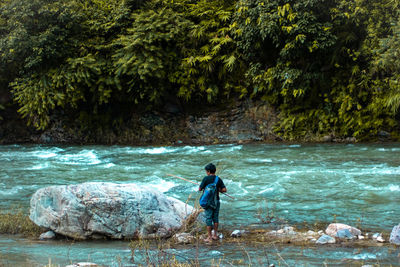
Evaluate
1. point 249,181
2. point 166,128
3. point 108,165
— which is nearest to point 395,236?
point 249,181

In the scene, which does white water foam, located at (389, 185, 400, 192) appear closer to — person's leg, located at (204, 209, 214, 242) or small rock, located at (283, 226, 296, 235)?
small rock, located at (283, 226, 296, 235)

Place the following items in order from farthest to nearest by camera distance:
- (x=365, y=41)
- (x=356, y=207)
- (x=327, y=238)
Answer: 1. (x=365, y=41)
2. (x=356, y=207)
3. (x=327, y=238)

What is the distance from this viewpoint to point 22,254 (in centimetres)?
559

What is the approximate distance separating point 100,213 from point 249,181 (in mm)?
4871

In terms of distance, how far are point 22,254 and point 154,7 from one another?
15851 mm

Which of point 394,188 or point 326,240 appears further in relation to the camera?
point 394,188

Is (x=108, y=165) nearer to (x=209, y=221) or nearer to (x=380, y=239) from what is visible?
(x=209, y=221)

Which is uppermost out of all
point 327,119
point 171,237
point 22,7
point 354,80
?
point 22,7

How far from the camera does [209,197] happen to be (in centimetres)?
675

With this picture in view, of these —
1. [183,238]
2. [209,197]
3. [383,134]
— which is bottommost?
[183,238]

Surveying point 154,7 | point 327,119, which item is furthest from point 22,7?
point 327,119

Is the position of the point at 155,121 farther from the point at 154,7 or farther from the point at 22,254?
the point at 22,254

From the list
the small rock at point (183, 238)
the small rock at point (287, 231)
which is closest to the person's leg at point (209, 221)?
the small rock at point (183, 238)

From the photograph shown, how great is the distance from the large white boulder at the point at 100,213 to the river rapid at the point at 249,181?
30 cm
